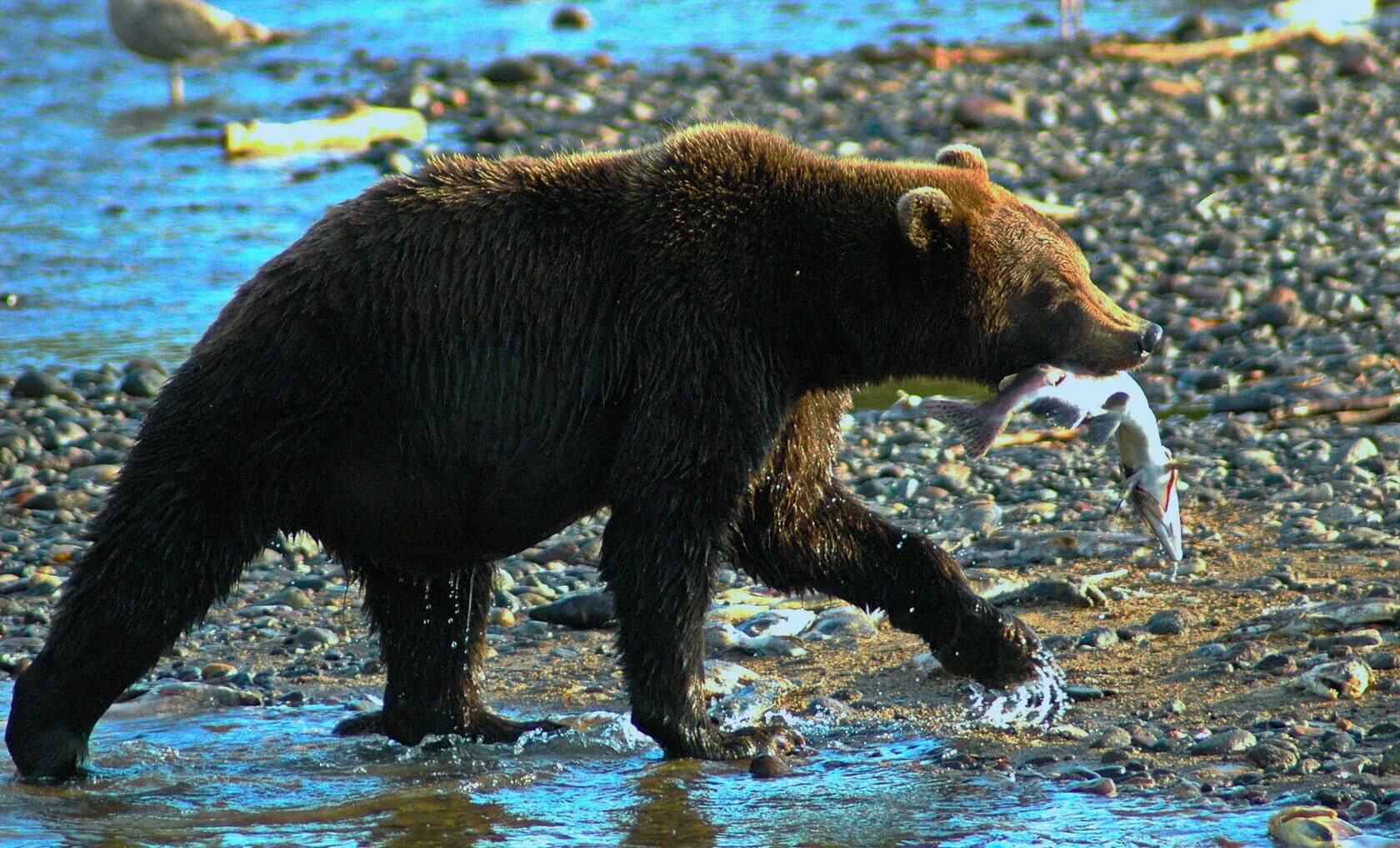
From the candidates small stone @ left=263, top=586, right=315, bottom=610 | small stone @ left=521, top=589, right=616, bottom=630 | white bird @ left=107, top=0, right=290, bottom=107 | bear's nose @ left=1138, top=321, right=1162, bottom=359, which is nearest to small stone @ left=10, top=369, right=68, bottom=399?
small stone @ left=263, top=586, right=315, bottom=610

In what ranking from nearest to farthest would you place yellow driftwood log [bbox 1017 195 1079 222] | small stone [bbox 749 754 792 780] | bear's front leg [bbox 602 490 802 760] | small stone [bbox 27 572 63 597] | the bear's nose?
bear's front leg [bbox 602 490 802 760] → small stone [bbox 749 754 792 780] → the bear's nose → small stone [bbox 27 572 63 597] → yellow driftwood log [bbox 1017 195 1079 222]

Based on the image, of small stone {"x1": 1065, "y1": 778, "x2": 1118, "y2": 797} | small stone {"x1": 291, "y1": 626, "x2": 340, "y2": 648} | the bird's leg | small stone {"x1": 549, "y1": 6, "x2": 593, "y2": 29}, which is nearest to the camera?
small stone {"x1": 1065, "y1": 778, "x2": 1118, "y2": 797}

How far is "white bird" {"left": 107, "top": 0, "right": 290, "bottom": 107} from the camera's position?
21.0 meters

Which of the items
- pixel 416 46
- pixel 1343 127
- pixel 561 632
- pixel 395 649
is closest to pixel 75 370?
pixel 561 632

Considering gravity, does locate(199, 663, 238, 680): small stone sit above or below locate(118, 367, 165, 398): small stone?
below

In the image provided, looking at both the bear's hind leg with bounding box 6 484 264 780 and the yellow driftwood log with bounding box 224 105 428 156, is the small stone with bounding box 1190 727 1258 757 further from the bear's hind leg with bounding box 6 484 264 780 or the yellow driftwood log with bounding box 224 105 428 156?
the yellow driftwood log with bounding box 224 105 428 156

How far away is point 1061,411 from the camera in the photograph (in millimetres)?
5891

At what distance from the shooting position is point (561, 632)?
735cm

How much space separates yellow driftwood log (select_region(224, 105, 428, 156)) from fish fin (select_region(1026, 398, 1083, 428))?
1276cm

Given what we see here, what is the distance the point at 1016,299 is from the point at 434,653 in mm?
2184

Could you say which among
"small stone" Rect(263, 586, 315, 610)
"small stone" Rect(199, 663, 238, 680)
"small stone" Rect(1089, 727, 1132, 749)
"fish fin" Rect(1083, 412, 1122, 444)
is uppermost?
"fish fin" Rect(1083, 412, 1122, 444)

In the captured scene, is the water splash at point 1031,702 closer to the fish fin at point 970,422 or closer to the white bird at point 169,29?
the fish fin at point 970,422

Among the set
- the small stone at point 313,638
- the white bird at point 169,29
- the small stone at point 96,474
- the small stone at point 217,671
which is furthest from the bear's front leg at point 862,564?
the white bird at point 169,29

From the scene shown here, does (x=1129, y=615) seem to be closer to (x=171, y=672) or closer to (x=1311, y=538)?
(x=1311, y=538)
